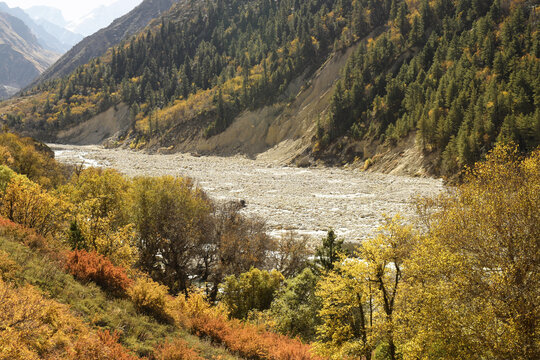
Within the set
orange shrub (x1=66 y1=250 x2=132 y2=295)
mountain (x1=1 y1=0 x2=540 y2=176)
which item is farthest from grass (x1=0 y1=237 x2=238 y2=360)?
mountain (x1=1 y1=0 x2=540 y2=176)

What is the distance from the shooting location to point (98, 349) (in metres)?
8.73

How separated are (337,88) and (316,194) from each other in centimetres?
4651

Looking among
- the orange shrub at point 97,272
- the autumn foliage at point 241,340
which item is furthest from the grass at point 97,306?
the autumn foliage at point 241,340

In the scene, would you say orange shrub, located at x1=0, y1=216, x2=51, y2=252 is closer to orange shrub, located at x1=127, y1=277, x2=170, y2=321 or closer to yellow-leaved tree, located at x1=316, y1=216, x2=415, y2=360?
orange shrub, located at x1=127, y1=277, x2=170, y2=321

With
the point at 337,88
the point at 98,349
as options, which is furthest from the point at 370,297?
the point at 337,88

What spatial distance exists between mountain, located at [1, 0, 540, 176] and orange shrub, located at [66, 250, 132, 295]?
52.2m

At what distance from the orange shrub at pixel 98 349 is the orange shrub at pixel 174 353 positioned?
990 mm

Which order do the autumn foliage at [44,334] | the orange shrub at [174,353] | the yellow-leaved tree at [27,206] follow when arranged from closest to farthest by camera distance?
the autumn foliage at [44,334] < the orange shrub at [174,353] < the yellow-leaved tree at [27,206]

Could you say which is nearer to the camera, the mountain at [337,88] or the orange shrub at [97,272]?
the orange shrub at [97,272]

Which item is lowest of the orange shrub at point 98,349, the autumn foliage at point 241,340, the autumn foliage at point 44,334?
the autumn foliage at point 241,340

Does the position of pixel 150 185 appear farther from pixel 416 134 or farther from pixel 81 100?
pixel 81 100

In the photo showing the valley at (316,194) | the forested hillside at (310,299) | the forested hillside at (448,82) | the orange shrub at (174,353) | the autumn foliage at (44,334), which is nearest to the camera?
the autumn foliage at (44,334)

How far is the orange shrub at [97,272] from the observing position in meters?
13.3

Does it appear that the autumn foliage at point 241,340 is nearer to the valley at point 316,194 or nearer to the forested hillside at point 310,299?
the forested hillside at point 310,299
